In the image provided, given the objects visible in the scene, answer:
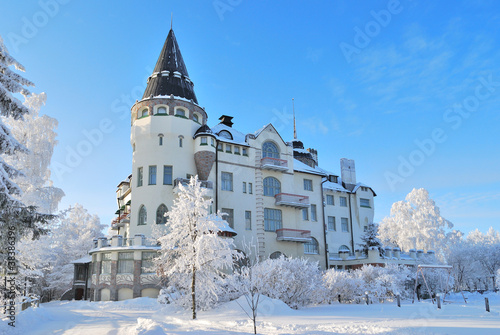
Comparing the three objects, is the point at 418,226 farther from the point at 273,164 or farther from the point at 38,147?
the point at 38,147

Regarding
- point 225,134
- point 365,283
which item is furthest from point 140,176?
point 365,283

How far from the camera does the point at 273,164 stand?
41375 millimetres

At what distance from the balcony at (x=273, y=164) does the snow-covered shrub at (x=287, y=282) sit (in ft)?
54.3

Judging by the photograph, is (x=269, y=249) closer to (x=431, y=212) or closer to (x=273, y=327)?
(x=273, y=327)

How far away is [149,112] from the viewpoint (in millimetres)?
37156

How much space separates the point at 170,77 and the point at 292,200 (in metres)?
17.0

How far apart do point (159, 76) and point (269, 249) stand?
1952 cm

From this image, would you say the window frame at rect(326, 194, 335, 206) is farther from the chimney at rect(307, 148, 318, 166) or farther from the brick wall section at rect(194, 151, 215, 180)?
the brick wall section at rect(194, 151, 215, 180)

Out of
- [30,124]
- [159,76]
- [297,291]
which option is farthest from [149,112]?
[297,291]

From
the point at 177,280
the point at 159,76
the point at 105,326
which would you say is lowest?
the point at 105,326

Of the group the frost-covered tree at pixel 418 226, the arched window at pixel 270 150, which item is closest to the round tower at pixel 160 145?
the arched window at pixel 270 150

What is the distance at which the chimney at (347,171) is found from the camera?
5182 cm

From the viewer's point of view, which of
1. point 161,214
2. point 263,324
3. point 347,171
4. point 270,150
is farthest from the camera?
point 347,171

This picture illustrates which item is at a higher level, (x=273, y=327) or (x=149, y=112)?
(x=149, y=112)
